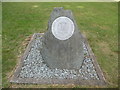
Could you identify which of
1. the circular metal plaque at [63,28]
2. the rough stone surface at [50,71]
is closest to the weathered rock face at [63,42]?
the circular metal plaque at [63,28]

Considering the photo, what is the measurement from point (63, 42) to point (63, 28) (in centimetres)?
37

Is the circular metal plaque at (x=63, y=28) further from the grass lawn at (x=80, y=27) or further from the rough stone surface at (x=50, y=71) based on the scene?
the grass lawn at (x=80, y=27)

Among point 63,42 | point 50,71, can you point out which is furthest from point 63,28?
point 50,71

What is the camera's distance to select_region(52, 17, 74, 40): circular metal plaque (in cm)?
524

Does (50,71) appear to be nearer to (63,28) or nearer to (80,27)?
(63,28)

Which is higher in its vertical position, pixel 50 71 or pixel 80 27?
pixel 50 71

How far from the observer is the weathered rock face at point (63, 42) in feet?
17.3

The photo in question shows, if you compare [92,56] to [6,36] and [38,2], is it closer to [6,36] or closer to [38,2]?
[6,36]

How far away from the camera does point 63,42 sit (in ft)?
17.3

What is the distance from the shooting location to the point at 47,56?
217 inches

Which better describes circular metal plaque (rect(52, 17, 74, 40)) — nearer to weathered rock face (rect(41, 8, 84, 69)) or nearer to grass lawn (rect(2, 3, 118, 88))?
weathered rock face (rect(41, 8, 84, 69))

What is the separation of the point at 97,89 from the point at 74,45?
1.29 metres

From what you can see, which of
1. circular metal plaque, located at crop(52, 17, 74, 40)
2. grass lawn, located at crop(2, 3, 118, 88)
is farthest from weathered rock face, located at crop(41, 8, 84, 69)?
grass lawn, located at crop(2, 3, 118, 88)

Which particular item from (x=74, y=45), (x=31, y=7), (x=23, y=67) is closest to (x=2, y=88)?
(x=23, y=67)
